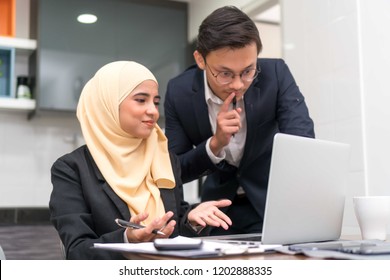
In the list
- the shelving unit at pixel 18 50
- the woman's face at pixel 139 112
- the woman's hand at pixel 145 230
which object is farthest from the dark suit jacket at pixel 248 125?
the shelving unit at pixel 18 50

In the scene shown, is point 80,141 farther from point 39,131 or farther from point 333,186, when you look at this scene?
point 333,186

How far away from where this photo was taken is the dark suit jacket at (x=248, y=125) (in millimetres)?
1685

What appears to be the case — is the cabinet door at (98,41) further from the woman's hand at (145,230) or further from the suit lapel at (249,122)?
the woman's hand at (145,230)

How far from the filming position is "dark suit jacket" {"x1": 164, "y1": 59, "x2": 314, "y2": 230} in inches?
66.3

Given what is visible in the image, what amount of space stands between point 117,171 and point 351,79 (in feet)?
4.66

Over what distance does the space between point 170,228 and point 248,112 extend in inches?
29.5

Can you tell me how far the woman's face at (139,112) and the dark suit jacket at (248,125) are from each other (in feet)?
0.82

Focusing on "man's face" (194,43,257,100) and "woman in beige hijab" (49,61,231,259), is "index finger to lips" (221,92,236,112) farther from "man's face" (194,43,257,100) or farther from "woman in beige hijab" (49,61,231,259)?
"woman in beige hijab" (49,61,231,259)

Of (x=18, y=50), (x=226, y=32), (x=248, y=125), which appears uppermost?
(x=18, y=50)

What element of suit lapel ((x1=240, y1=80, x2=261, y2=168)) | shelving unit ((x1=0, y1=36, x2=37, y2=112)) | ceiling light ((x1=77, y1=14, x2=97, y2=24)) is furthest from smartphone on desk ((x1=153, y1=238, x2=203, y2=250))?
ceiling light ((x1=77, y1=14, x2=97, y2=24))

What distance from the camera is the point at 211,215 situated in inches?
45.5

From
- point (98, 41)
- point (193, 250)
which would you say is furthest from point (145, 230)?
point (98, 41)

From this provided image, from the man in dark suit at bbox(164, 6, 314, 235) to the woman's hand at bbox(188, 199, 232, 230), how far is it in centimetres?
38

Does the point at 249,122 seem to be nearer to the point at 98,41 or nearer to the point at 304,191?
the point at 304,191
